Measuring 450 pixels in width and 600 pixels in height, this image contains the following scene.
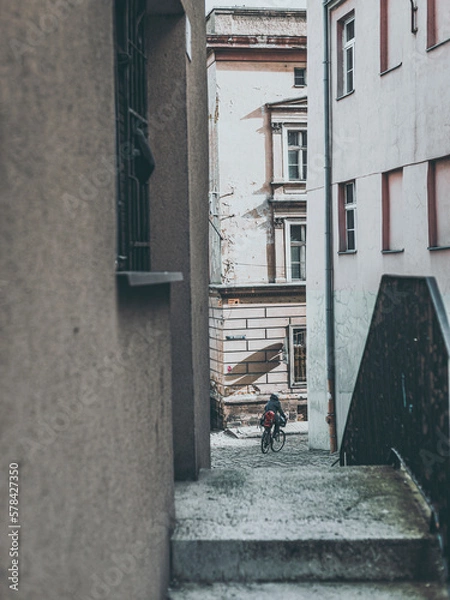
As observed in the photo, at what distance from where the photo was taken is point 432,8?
13.4 metres

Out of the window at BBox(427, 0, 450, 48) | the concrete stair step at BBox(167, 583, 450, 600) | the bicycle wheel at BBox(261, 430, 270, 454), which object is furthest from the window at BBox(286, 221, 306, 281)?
the concrete stair step at BBox(167, 583, 450, 600)

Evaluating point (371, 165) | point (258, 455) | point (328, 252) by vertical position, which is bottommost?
point (258, 455)

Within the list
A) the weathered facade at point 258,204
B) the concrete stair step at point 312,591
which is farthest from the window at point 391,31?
the weathered facade at point 258,204

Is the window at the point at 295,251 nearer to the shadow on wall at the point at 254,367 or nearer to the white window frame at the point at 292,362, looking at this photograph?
the white window frame at the point at 292,362

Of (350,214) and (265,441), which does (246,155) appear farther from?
(350,214)

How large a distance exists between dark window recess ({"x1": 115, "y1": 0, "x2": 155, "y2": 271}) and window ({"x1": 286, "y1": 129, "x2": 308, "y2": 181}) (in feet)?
74.7

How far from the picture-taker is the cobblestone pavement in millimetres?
18094

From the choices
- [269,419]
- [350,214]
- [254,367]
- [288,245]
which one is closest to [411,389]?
[350,214]

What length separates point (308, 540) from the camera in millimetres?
4523

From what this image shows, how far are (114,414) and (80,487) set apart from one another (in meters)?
0.54

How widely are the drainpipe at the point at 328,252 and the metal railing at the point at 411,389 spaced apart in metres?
11.6

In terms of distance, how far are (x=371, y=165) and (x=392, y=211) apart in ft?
3.85

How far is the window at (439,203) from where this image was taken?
43.5 feet

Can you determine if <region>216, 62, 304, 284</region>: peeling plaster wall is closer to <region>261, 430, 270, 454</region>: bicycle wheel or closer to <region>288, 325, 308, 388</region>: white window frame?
<region>288, 325, 308, 388</region>: white window frame
